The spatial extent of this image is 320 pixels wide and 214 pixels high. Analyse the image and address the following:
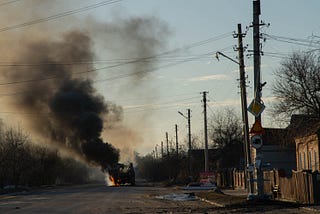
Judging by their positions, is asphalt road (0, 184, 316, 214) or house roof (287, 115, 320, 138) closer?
asphalt road (0, 184, 316, 214)

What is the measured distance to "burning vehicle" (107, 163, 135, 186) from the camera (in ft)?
246

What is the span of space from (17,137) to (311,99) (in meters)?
56.7

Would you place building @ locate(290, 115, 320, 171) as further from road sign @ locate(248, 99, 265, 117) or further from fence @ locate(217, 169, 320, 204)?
road sign @ locate(248, 99, 265, 117)

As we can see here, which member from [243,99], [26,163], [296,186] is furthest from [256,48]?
[26,163]

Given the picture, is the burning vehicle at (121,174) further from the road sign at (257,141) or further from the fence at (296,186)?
the road sign at (257,141)

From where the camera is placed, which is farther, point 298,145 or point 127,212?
point 298,145

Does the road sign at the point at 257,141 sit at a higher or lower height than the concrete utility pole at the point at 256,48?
lower

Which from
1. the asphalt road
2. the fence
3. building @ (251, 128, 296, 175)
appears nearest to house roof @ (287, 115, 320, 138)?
the fence

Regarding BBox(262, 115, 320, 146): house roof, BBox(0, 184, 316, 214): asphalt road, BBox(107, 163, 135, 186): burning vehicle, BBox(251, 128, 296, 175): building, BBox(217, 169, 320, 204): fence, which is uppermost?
BBox(262, 115, 320, 146): house roof

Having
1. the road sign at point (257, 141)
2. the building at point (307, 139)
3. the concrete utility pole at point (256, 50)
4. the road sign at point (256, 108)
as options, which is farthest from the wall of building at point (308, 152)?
the road sign at point (257, 141)

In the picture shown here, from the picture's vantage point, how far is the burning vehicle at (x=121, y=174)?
75125mm

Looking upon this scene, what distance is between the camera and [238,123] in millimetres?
99000

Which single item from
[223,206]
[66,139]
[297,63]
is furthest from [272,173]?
[66,139]

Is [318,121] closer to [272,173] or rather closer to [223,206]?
[272,173]
